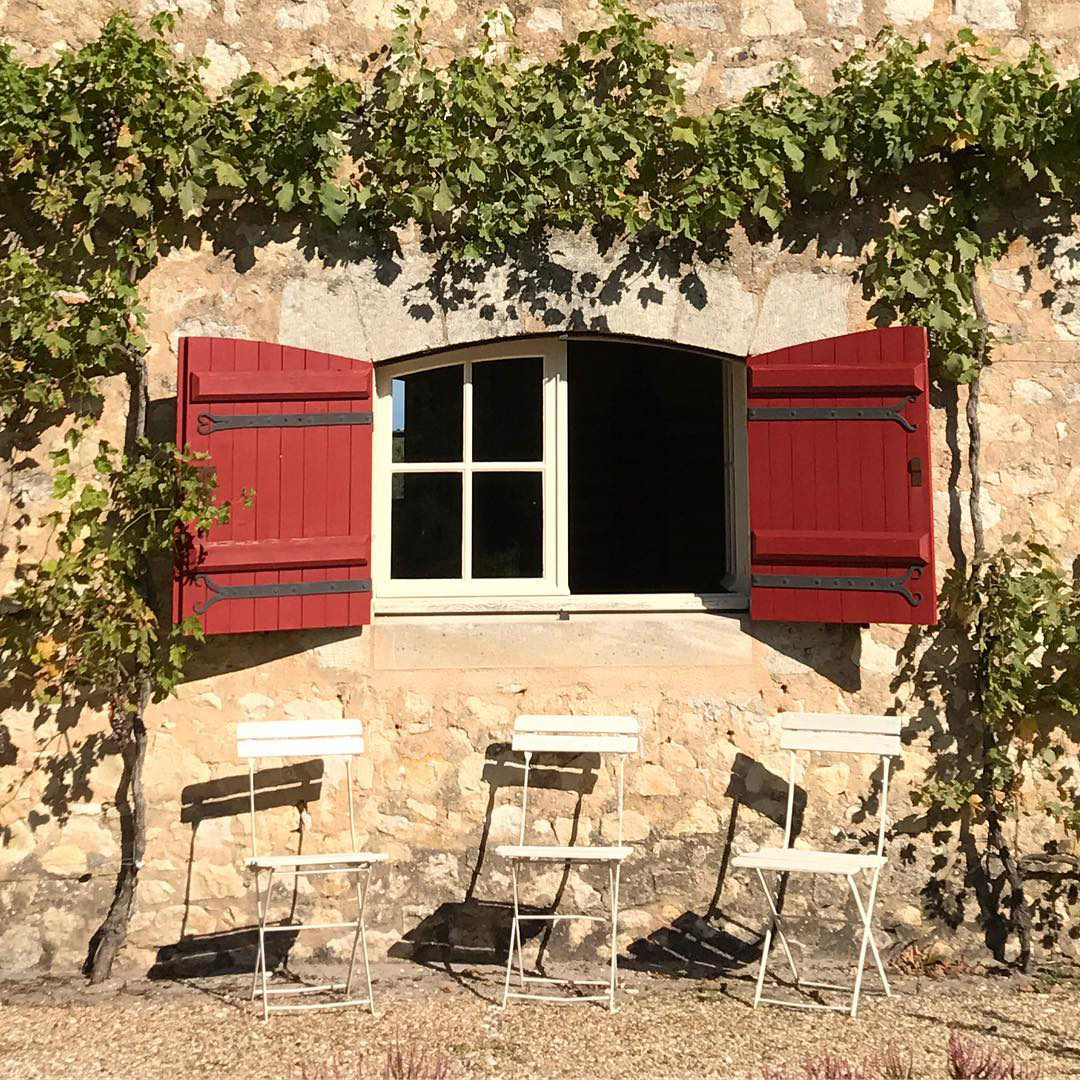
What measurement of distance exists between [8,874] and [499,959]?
71.7 inches

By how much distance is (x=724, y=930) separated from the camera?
12.8 feet

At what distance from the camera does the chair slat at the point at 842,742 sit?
146 inches

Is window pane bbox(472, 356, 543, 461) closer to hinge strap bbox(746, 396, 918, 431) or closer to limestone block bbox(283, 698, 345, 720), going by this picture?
hinge strap bbox(746, 396, 918, 431)

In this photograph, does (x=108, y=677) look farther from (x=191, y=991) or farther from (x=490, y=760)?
(x=490, y=760)

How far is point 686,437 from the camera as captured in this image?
6.21 metres

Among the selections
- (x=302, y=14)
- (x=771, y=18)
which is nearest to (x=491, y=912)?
(x=302, y=14)

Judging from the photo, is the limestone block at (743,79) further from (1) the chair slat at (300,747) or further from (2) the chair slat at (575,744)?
(1) the chair slat at (300,747)

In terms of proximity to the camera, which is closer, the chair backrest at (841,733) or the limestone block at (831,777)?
the chair backrest at (841,733)

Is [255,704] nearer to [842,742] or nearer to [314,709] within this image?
[314,709]

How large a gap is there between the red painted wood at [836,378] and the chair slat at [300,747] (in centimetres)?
201

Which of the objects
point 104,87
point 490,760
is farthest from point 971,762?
point 104,87

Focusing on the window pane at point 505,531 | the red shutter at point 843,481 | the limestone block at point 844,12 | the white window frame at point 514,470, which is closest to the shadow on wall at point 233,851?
the white window frame at point 514,470

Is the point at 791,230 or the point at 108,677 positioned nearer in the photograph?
the point at 108,677

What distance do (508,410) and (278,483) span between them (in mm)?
992
